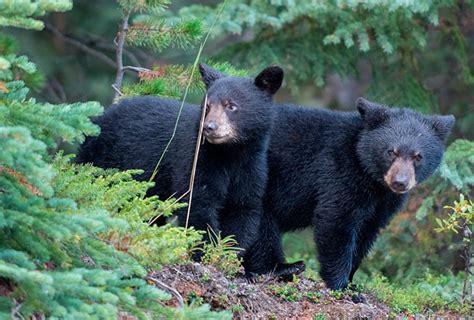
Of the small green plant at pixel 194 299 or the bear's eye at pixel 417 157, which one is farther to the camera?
the bear's eye at pixel 417 157

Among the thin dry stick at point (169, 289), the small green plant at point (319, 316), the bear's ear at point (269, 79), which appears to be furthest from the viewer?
the bear's ear at point (269, 79)

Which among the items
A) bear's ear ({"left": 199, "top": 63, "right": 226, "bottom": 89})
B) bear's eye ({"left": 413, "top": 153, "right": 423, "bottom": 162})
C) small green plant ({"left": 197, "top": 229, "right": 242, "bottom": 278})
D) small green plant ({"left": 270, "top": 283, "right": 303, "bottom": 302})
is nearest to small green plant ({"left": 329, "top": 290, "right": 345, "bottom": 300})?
small green plant ({"left": 270, "top": 283, "right": 303, "bottom": 302})

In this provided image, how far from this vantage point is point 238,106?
687 centimetres

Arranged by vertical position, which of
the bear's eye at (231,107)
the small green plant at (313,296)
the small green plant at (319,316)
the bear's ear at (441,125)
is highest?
the bear's eye at (231,107)

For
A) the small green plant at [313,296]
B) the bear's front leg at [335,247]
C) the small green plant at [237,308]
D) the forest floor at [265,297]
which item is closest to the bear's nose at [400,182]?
the bear's front leg at [335,247]

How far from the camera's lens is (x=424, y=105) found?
10906mm

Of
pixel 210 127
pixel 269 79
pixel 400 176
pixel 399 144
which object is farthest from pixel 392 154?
pixel 210 127

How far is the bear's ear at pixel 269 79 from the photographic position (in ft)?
22.9

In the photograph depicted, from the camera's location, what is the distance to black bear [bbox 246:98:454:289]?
7.30 m

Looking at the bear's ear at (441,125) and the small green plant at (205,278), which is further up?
the bear's ear at (441,125)

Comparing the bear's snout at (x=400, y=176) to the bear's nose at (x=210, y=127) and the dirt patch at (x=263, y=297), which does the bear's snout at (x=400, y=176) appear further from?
the bear's nose at (x=210, y=127)

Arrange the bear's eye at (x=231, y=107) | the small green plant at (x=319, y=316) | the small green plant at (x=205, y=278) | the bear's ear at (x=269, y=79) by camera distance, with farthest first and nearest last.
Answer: the bear's ear at (x=269, y=79) → the bear's eye at (x=231, y=107) → the small green plant at (x=319, y=316) → the small green plant at (x=205, y=278)

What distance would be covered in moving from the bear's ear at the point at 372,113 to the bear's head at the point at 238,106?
82 cm

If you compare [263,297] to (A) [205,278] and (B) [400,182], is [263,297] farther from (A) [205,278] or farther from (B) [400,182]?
(B) [400,182]
